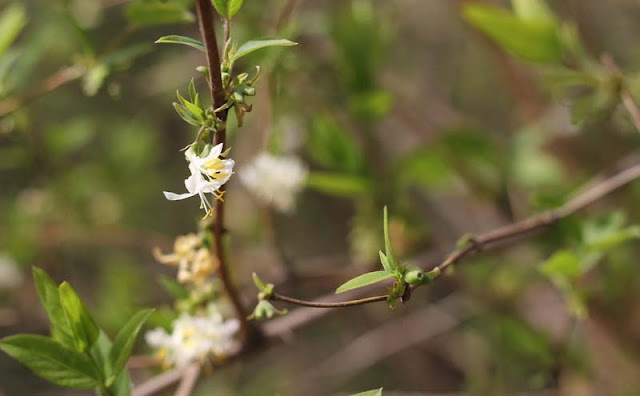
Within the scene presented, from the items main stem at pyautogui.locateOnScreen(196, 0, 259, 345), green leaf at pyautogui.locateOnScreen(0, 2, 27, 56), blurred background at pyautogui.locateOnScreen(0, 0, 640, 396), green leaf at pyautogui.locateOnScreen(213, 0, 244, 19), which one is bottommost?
blurred background at pyautogui.locateOnScreen(0, 0, 640, 396)

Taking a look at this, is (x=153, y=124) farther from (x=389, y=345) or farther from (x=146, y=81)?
(x=389, y=345)

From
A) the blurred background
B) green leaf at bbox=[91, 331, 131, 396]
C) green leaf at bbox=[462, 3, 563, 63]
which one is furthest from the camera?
the blurred background

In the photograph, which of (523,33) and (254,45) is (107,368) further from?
(523,33)

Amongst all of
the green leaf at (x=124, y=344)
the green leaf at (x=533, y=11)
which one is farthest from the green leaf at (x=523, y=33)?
the green leaf at (x=124, y=344)

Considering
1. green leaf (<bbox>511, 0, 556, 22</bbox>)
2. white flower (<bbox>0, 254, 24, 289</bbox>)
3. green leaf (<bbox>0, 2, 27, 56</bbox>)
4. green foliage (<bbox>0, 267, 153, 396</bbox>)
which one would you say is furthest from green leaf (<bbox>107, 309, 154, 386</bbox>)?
white flower (<bbox>0, 254, 24, 289</bbox>)

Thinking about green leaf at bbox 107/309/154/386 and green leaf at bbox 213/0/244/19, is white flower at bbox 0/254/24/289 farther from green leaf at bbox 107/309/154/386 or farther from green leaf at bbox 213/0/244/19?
green leaf at bbox 213/0/244/19

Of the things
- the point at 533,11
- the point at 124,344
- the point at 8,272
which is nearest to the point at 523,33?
the point at 533,11
